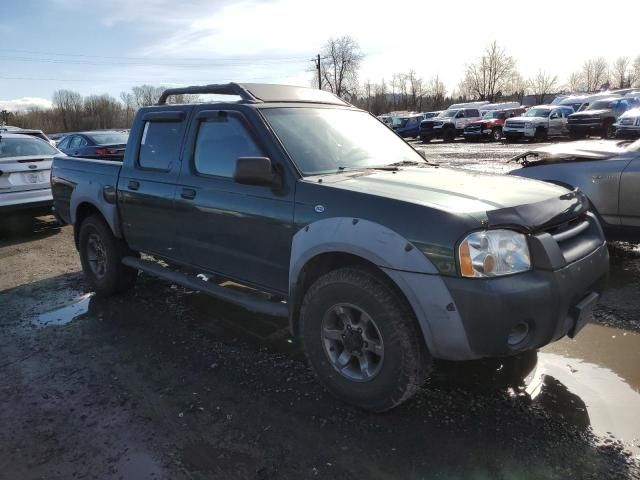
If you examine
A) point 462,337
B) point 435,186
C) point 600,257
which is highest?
point 435,186

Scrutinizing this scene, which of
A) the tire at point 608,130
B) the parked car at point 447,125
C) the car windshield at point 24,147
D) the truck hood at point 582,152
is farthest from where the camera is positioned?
the parked car at point 447,125

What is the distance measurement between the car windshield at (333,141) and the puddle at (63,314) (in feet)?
9.74

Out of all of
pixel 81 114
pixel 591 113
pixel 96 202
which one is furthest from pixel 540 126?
pixel 81 114

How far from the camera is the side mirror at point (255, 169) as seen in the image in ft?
10.7

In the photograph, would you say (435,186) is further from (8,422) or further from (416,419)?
(8,422)

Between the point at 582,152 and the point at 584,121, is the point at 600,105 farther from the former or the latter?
the point at 582,152

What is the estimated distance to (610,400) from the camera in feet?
10.4

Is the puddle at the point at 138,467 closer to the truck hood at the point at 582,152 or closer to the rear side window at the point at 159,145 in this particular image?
the rear side window at the point at 159,145

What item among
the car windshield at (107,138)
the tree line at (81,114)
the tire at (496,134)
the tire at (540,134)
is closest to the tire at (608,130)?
the tire at (540,134)

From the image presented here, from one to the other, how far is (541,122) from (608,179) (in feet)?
77.7

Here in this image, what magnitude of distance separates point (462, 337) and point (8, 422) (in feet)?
9.39

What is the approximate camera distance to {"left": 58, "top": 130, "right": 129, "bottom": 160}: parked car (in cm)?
1196

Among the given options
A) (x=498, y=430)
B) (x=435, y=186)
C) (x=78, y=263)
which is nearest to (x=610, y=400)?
(x=498, y=430)

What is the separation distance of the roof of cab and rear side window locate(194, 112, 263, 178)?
A: 0.83 ft
